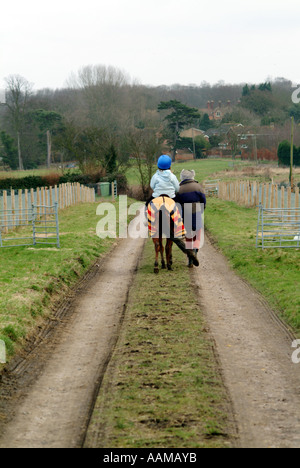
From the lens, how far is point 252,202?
3244 centimetres

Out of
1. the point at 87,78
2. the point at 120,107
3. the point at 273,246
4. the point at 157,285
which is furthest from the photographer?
the point at 87,78

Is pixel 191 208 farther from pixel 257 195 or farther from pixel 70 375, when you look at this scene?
pixel 257 195

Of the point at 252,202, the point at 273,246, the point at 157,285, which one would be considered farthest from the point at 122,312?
the point at 252,202

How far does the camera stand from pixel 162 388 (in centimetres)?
614

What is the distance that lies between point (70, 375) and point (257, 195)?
2624 cm

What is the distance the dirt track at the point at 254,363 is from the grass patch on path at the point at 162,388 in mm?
205

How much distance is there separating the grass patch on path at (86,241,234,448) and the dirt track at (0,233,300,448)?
0.16m

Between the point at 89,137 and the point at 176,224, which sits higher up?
the point at 89,137

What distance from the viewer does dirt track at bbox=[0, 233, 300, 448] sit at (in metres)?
5.33

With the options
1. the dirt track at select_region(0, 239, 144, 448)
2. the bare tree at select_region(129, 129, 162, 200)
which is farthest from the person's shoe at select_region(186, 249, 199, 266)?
the bare tree at select_region(129, 129, 162, 200)

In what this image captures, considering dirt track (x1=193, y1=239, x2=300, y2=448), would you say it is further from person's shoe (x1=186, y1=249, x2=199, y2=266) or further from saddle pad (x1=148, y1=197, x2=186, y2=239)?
saddle pad (x1=148, y1=197, x2=186, y2=239)

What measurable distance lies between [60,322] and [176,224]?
4.05 meters

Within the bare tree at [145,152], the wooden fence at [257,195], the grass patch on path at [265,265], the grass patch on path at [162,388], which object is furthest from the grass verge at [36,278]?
the bare tree at [145,152]
